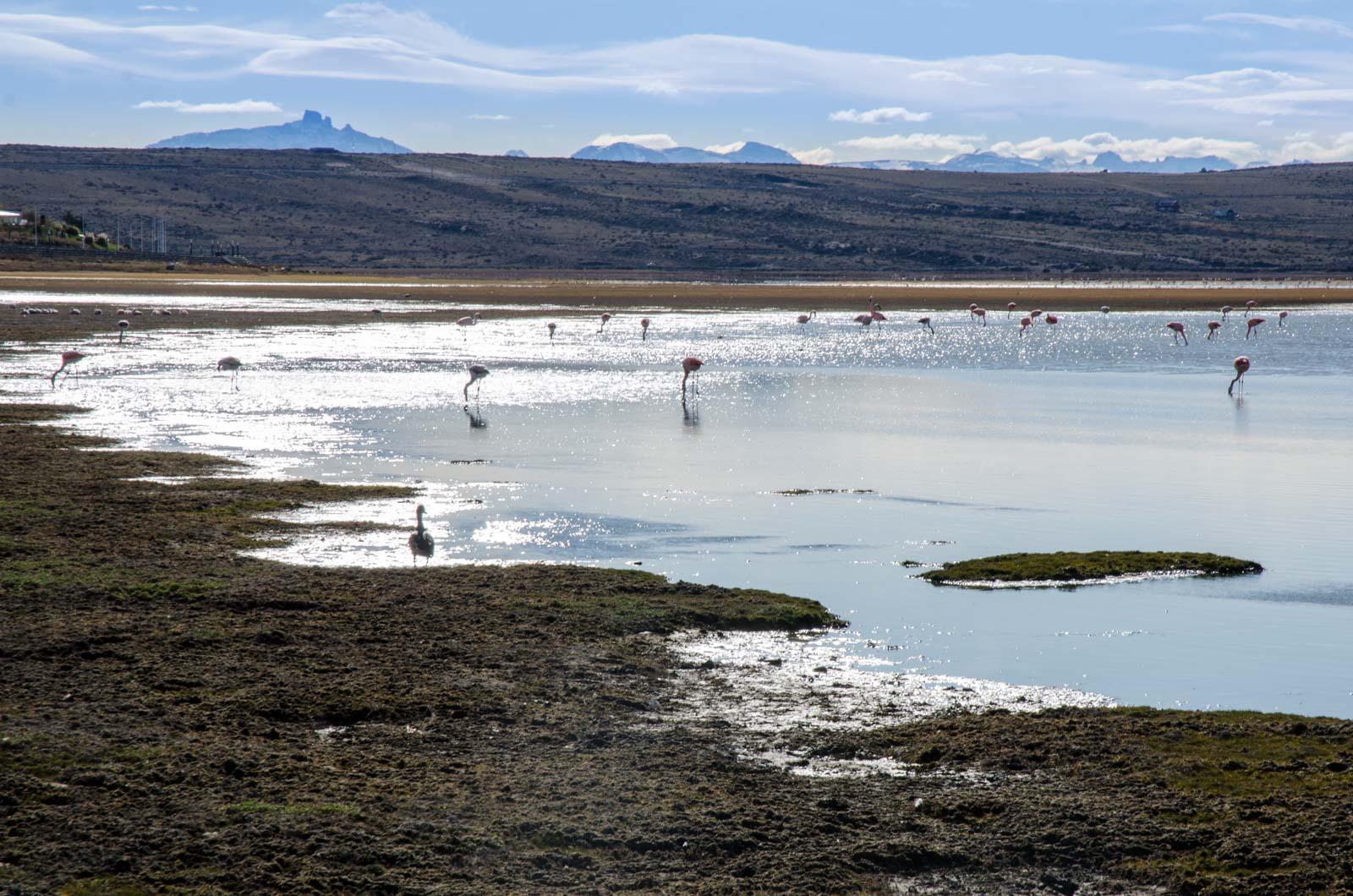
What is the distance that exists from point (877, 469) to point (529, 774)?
11.2 metres

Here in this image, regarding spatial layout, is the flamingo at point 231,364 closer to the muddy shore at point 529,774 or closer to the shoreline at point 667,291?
the muddy shore at point 529,774

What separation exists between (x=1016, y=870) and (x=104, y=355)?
29.3 metres

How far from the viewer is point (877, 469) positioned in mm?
17141

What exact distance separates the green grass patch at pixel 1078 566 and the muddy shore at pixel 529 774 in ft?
7.02

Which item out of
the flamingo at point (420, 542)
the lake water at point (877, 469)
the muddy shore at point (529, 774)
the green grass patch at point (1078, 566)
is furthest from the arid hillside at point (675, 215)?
the muddy shore at point (529, 774)

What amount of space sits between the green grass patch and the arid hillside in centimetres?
8180

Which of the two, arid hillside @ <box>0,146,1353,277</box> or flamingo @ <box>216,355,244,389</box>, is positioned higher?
arid hillside @ <box>0,146,1353,277</box>

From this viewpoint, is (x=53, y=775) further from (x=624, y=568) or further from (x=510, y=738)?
(x=624, y=568)

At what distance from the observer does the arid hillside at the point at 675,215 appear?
343ft

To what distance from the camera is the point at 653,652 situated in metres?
8.95

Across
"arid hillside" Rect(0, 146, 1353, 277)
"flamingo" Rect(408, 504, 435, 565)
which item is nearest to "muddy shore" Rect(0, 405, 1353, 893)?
"flamingo" Rect(408, 504, 435, 565)

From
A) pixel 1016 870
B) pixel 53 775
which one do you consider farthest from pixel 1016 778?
pixel 53 775

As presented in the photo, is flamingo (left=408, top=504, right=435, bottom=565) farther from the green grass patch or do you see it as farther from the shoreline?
the shoreline

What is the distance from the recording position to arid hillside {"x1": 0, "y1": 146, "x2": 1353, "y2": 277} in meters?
105
